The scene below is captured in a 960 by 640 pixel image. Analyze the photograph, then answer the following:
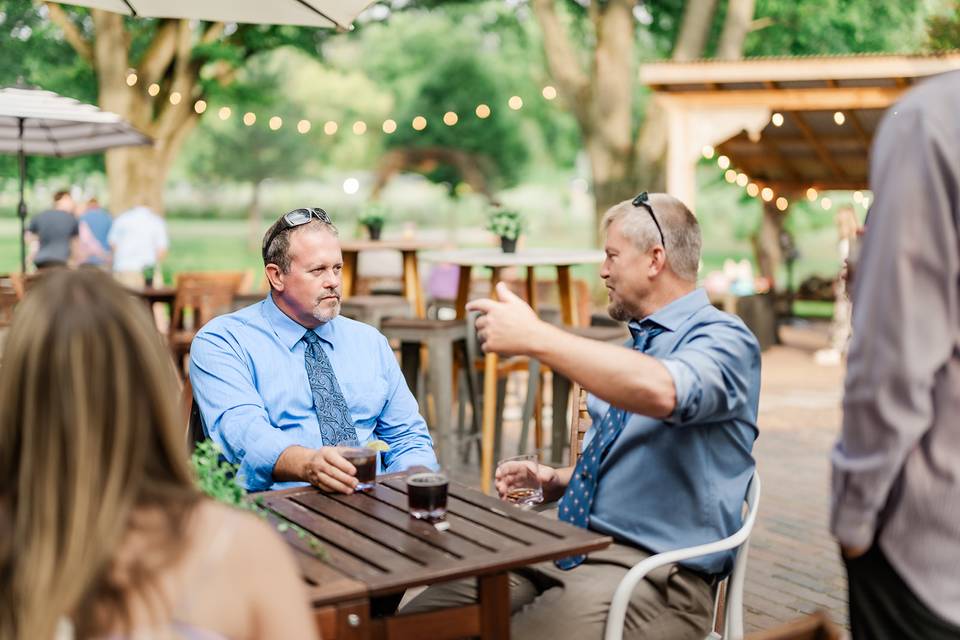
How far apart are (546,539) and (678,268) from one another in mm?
820

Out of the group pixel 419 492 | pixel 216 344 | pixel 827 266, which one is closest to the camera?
pixel 419 492

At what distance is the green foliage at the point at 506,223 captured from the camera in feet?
20.8

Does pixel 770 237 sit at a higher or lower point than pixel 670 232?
lower

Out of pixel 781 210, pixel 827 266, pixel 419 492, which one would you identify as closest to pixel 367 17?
pixel 781 210

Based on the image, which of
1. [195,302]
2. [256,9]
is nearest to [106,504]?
[256,9]

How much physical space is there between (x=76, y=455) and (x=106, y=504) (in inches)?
2.7

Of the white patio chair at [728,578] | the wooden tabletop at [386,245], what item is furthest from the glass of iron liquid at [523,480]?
the wooden tabletop at [386,245]

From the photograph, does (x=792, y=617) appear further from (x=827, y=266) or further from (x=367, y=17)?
(x=827, y=266)

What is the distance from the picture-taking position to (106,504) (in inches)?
52.2

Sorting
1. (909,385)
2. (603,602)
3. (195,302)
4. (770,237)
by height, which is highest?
(909,385)

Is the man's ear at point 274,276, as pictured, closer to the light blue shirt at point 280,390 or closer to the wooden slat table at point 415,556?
the light blue shirt at point 280,390

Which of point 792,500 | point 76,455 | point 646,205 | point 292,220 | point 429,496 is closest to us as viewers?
point 76,455

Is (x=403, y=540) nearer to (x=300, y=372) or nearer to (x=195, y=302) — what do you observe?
(x=300, y=372)

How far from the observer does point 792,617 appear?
392 cm
